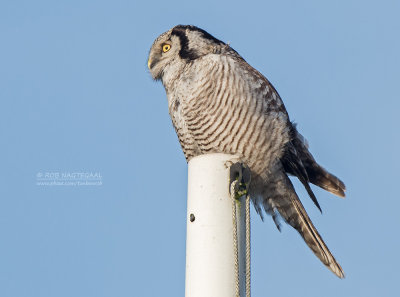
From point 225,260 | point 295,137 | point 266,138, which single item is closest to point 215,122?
point 266,138

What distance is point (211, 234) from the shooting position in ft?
13.4

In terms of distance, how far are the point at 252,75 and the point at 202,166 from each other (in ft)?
7.22

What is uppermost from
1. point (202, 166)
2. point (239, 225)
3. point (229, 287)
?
point (202, 166)

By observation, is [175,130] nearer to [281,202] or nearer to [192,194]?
A: [281,202]

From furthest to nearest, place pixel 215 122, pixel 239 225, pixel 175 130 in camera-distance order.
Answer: pixel 175 130
pixel 215 122
pixel 239 225

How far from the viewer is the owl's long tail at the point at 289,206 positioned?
6.32 meters

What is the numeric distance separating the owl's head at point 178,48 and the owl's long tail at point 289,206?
144 cm

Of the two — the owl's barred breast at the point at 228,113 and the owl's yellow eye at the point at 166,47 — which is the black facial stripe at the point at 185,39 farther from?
the owl's barred breast at the point at 228,113

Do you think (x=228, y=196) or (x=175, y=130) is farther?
(x=175, y=130)

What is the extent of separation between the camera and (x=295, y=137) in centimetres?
671

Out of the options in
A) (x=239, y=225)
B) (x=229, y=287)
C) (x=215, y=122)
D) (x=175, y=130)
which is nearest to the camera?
(x=229, y=287)

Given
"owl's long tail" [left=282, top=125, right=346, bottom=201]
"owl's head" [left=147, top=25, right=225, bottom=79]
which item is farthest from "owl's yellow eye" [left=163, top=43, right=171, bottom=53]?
"owl's long tail" [left=282, top=125, right=346, bottom=201]

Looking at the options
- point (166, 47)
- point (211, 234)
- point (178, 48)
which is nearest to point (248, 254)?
point (211, 234)

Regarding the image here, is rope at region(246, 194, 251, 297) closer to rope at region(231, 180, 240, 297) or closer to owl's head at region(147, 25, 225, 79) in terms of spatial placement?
rope at region(231, 180, 240, 297)
